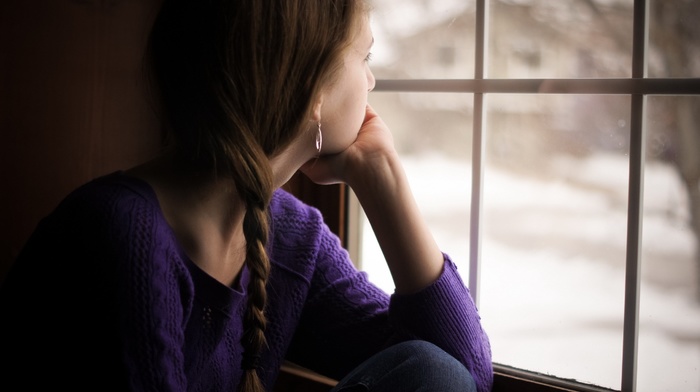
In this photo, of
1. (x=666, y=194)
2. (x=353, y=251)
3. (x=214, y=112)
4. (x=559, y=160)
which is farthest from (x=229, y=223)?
(x=666, y=194)

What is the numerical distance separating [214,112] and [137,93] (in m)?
0.64

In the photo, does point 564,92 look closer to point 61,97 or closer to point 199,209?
point 199,209

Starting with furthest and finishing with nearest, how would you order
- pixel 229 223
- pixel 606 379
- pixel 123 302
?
pixel 606 379 < pixel 229 223 < pixel 123 302

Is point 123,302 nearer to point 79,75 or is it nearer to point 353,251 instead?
A: point 353,251

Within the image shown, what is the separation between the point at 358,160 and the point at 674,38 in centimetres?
50

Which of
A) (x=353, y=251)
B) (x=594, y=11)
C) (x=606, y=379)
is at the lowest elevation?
(x=606, y=379)

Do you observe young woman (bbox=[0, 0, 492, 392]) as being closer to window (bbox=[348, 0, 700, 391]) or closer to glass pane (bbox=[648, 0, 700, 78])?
window (bbox=[348, 0, 700, 391])

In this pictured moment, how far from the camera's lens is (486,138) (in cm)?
123

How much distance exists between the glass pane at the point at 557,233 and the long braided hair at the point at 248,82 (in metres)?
0.40

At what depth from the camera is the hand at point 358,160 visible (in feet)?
3.59

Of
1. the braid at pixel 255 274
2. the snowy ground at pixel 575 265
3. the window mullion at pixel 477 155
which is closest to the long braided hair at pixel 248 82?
the braid at pixel 255 274

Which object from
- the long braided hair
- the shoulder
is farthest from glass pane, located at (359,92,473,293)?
the long braided hair

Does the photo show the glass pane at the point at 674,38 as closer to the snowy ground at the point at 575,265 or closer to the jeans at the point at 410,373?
the snowy ground at the point at 575,265

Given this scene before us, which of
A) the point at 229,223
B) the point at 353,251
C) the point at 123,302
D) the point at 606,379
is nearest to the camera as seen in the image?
the point at 123,302
